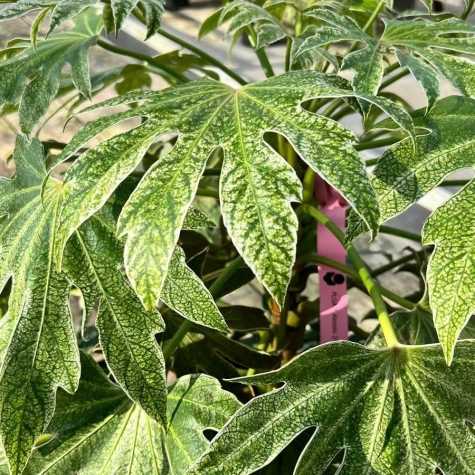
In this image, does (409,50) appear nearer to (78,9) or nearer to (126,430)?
(78,9)

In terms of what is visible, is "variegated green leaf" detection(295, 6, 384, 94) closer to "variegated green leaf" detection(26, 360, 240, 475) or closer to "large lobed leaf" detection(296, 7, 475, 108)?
"large lobed leaf" detection(296, 7, 475, 108)

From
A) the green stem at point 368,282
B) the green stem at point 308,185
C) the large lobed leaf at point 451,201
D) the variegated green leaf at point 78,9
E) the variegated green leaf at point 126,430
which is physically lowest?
the variegated green leaf at point 126,430

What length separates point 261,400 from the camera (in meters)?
0.49

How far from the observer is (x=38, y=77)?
68 centimetres

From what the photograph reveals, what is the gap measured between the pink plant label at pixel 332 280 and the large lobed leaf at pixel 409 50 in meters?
0.16

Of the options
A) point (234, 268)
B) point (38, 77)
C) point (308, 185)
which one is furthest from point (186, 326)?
point (38, 77)

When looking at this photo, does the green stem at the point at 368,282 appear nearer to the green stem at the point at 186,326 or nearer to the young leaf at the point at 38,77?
the green stem at the point at 186,326

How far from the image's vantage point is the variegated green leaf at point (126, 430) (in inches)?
21.6

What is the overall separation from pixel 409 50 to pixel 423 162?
5.6 inches

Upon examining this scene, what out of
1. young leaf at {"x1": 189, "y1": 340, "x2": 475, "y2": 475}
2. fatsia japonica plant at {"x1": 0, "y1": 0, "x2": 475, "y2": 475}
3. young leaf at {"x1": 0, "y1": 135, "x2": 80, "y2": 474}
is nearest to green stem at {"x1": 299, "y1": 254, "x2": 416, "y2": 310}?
fatsia japonica plant at {"x1": 0, "y1": 0, "x2": 475, "y2": 475}

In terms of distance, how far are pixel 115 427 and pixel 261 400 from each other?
0.53 ft

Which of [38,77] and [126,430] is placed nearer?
[126,430]

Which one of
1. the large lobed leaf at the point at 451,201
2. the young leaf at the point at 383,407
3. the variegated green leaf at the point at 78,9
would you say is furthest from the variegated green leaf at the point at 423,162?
the variegated green leaf at the point at 78,9

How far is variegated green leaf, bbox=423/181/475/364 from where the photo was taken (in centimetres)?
44
